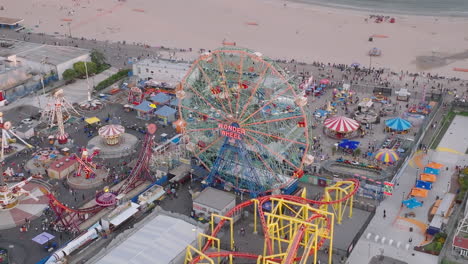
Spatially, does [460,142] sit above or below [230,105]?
below


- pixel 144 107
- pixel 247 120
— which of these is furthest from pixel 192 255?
pixel 144 107

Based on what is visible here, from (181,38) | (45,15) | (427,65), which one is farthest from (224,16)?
(427,65)

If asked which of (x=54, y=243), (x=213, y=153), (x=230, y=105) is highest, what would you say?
(x=230, y=105)

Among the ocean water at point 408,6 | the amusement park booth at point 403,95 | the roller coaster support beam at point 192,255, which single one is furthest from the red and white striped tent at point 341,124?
the ocean water at point 408,6

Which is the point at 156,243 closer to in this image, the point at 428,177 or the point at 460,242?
the point at 460,242

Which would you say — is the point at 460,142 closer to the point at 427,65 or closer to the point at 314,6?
the point at 427,65

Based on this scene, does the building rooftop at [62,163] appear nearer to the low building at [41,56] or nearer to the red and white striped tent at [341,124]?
the low building at [41,56]
